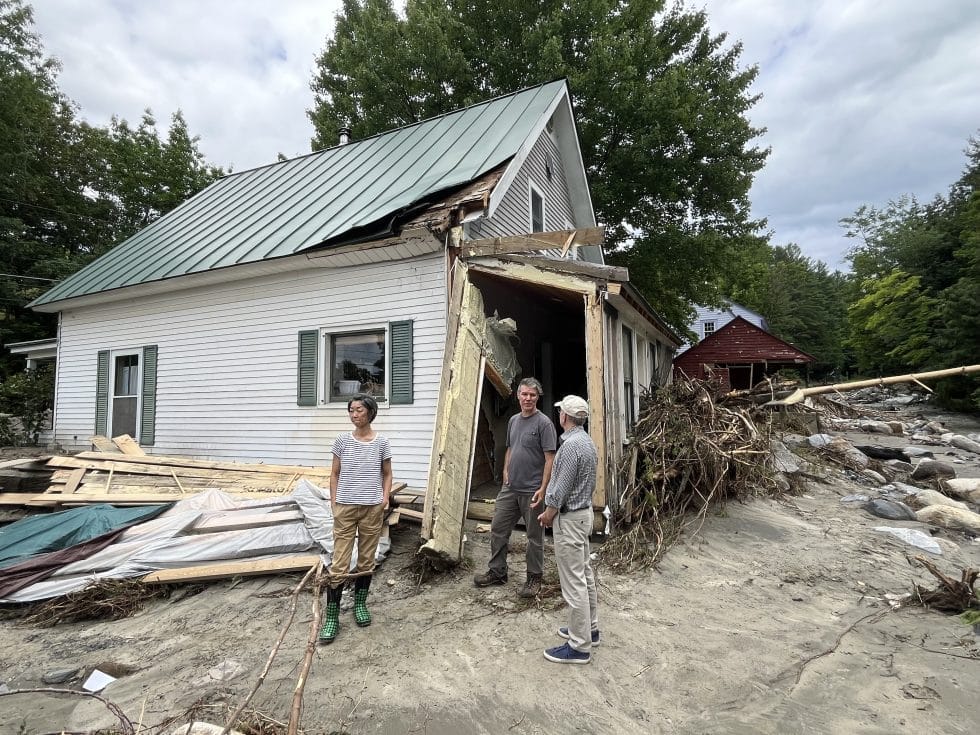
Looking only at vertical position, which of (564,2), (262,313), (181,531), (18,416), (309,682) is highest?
(564,2)

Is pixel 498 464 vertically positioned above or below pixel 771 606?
above

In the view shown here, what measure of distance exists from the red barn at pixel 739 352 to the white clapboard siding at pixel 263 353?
14487 mm

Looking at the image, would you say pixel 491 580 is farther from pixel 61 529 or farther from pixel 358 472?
pixel 61 529

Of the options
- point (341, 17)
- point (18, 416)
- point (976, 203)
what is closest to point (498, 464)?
point (18, 416)

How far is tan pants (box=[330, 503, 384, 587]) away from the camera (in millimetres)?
4000

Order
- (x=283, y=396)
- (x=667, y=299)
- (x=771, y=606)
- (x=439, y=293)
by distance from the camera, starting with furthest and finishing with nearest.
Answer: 1. (x=667, y=299)
2. (x=283, y=396)
3. (x=439, y=293)
4. (x=771, y=606)

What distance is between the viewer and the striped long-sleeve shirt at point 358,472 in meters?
4.01

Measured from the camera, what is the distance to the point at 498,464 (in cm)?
884

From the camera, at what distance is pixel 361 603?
13.6 feet

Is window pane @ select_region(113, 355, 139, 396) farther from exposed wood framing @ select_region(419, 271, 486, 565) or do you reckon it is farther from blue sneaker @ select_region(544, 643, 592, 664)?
blue sneaker @ select_region(544, 643, 592, 664)

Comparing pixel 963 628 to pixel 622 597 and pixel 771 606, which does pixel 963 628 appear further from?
pixel 622 597

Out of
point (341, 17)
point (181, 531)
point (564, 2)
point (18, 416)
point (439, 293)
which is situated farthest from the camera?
point (341, 17)

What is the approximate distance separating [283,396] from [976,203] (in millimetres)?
30876

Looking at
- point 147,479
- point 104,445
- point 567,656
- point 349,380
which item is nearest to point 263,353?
point 349,380
